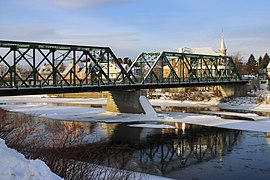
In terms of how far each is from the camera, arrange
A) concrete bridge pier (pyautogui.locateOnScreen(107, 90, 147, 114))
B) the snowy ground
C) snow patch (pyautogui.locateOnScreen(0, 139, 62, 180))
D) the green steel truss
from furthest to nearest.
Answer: the green steel truss, concrete bridge pier (pyautogui.locateOnScreen(107, 90, 147, 114)), the snowy ground, snow patch (pyautogui.locateOnScreen(0, 139, 62, 180))

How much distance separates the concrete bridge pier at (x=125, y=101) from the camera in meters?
41.0

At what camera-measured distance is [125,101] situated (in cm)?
4200

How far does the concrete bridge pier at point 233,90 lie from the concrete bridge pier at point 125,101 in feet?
93.4

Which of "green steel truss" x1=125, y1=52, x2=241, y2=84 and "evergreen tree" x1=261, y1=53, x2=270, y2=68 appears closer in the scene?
"green steel truss" x1=125, y1=52, x2=241, y2=84

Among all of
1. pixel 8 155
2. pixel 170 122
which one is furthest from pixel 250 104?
pixel 8 155

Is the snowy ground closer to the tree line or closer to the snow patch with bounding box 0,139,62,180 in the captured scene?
the snow patch with bounding box 0,139,62,180

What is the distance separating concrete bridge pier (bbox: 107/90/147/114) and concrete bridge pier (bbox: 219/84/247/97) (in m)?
28.5

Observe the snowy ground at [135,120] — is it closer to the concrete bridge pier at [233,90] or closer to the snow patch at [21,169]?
the snow patch at [21,169]

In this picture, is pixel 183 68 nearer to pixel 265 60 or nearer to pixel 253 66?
pixel 253 66

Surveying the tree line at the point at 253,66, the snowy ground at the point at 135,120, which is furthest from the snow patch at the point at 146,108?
the tree line at the point at 253,66

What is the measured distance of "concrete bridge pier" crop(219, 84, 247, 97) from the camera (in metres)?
65.3

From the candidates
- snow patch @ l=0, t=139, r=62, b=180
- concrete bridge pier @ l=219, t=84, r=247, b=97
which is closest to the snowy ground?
snow patch @ l=0, t=139, r=62, b=180

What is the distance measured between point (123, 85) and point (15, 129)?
1035 inches

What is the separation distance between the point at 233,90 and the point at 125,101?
30577 mm
